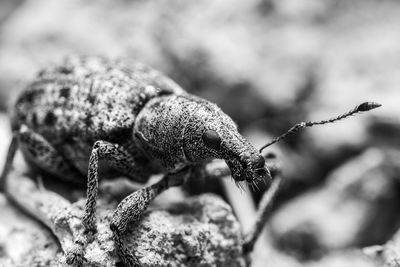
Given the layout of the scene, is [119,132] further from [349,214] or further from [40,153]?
[349,214]

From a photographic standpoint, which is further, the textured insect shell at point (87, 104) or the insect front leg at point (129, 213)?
the textured insect shell at point (87, 104)

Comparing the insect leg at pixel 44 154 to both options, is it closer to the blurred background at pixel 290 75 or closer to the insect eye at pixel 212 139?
the blurred background at pixel 290 75

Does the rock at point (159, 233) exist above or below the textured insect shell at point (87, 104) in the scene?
below

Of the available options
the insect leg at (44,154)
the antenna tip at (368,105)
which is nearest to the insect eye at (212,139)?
the antenna tip at (368,105)

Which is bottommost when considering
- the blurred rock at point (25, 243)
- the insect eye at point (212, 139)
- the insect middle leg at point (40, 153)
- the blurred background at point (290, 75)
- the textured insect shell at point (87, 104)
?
the blurred rock at point (25, 243)

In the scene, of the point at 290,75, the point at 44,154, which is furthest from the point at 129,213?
the point at 290,75

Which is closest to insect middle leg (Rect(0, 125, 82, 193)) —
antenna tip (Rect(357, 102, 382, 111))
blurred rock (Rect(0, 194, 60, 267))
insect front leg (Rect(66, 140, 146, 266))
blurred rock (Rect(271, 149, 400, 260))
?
blurred rock (Rect(0, 194, 60, 267))

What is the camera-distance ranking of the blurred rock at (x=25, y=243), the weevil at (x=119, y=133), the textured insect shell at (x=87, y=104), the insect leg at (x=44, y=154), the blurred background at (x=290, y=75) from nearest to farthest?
the weevil at (x=119, y=133)
the blurred rock at (x=25, y=243)
the textured insect shell at (x=87, y=104)
the insect leg at (x=44, y=154)
the blurred background at (x=290, y=75)
